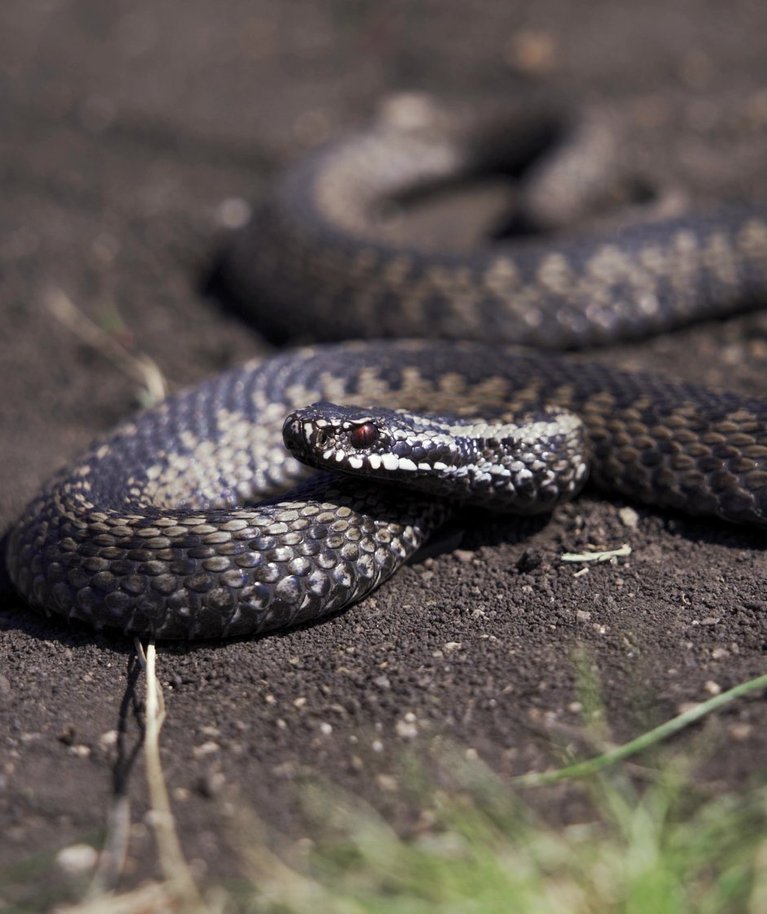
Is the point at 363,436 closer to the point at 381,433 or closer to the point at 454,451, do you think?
the point at 381,433

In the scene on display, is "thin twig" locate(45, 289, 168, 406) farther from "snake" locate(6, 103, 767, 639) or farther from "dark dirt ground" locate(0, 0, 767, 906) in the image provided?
"snake" locate(6, 103, 767, 639)

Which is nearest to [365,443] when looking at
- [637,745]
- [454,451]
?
[454,451]

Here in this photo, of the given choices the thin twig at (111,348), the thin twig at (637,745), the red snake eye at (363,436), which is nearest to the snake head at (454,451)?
the red snake eye at (363,436)

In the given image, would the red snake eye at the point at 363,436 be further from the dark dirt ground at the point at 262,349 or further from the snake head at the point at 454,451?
the dark dirt ground at the point at 262,349

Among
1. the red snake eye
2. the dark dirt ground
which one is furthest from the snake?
the dark dirt ground

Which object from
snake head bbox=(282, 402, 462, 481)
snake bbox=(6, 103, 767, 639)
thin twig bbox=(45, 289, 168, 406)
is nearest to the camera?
snake bbox=(6, 103, 767, 639)

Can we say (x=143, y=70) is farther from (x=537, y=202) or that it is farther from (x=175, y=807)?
(x=175, y=807)
